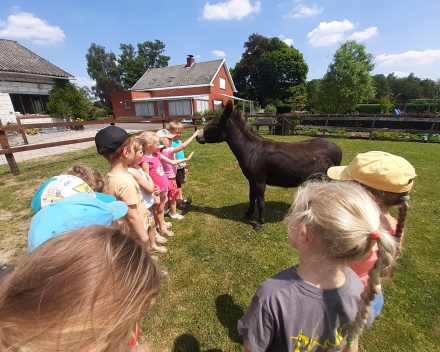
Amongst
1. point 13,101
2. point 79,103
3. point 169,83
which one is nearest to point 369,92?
point 169,83

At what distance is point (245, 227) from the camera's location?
3.83 meters

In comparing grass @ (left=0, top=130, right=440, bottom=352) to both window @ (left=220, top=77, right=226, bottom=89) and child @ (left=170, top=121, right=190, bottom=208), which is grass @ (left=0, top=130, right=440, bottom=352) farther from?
window @ (left=220, top=77, right=226, bottom=89)

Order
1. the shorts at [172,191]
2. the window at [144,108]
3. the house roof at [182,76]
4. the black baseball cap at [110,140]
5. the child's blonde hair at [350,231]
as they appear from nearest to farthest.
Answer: the child's blonde hair at [350,231] → the black baseball cap at [110,140] → the shorts at [172,191] → the house roof at [182,76] → the window at [144,108]

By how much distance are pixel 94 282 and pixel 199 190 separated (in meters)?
4.78

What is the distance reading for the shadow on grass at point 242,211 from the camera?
412 centimetres

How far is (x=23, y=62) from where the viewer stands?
673 inches

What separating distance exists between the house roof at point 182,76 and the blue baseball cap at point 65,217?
2989 centimetres

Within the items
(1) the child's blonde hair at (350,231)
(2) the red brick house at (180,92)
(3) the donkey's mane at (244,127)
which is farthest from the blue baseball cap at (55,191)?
(2) the red brick house at (180,92)

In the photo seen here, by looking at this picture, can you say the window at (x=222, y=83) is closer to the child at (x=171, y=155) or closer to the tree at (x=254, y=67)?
the tree at (x=254, y=67)

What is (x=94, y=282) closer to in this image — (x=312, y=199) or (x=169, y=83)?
(x=312, y=199)

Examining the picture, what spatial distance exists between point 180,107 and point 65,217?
29426 millimetres

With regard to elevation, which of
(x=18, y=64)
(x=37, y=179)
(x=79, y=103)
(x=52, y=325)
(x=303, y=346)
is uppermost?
(x=18, y=64)

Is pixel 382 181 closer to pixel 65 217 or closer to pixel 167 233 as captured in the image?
pixel 65 217

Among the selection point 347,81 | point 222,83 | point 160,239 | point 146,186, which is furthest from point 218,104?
point 146,186
